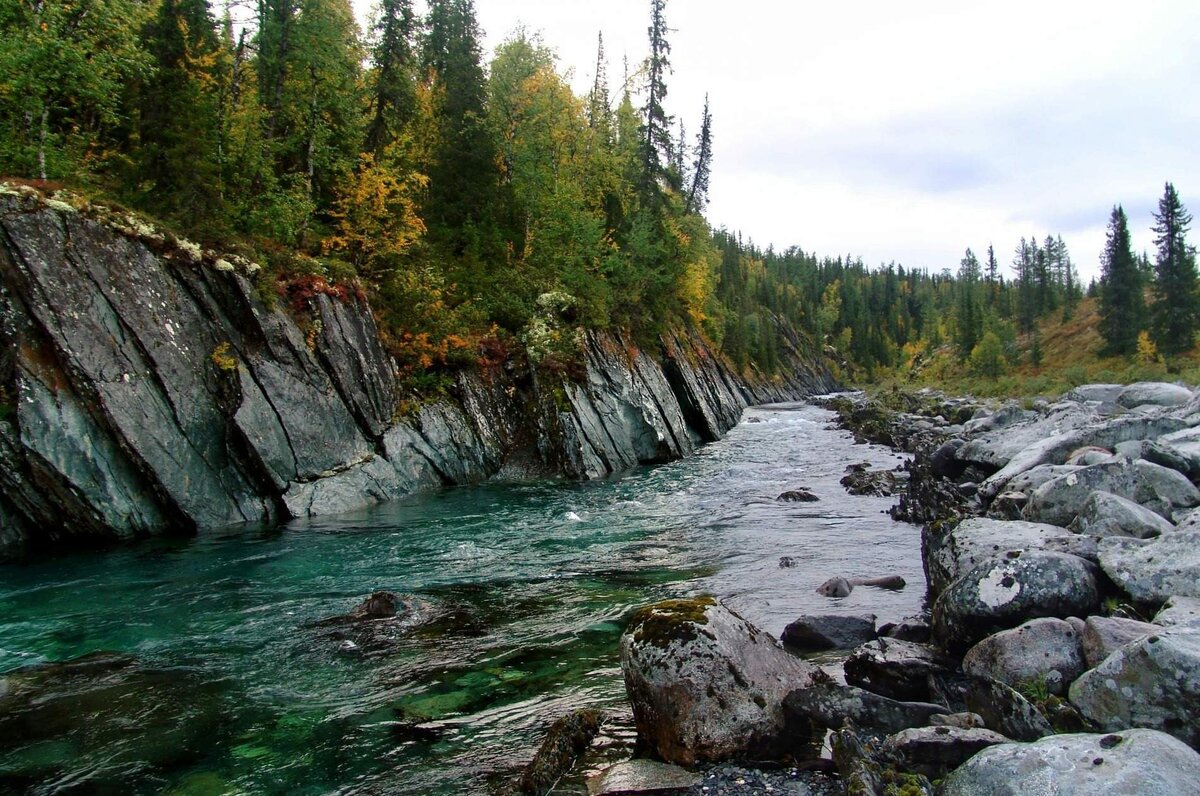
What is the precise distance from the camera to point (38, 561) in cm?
1383

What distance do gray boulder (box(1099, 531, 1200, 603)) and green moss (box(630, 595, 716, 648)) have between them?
5.07 meters

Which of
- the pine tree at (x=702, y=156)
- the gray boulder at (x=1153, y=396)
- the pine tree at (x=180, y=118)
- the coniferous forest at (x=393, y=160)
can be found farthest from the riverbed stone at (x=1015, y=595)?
the pine tree at (x=702, y=156)

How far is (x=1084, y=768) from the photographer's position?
437cm

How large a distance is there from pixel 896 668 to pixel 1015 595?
1784 millimetres

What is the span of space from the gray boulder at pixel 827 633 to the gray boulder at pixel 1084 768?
432cm

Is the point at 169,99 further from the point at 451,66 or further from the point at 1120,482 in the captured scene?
the point at 1120,482

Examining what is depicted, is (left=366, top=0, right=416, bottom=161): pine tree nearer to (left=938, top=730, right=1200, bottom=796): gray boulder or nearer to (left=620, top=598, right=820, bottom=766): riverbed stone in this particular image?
(left=620, top=598, right=820, bottom=766): riverbed stone

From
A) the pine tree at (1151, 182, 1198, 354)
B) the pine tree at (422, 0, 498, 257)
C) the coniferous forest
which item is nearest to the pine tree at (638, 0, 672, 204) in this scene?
the coniferous forest

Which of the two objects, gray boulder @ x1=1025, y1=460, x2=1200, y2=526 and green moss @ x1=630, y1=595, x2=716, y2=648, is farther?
gray boulder @ x1=1025, y1=460, x2=1200, y2=526

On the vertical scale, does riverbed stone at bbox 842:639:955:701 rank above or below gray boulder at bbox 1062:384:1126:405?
below

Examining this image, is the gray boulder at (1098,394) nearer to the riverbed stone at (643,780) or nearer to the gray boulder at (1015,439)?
the gray boulder at (1015,439)

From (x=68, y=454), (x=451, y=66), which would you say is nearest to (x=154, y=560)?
(x=68, y=454)

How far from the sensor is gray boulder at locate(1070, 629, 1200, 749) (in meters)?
5.15

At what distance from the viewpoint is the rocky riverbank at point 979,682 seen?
4.80 meters
